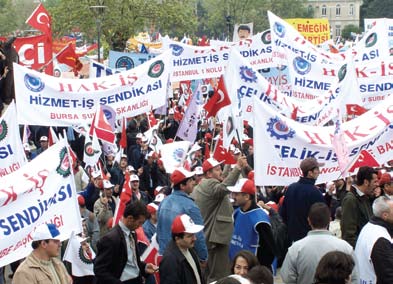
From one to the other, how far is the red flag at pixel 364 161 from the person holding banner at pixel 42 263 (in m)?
4.62

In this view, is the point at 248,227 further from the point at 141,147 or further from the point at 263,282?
the point at 141,147

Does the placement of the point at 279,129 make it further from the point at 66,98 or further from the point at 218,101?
the point at 66,98

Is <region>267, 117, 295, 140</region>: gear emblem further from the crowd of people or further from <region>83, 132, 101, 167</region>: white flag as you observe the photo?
<region>83, 132, 101, 167</region>: white flag

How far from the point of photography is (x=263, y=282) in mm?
6094

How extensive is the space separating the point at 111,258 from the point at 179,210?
935 mm

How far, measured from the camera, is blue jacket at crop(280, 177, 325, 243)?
943cm

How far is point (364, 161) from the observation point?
35.7 feet

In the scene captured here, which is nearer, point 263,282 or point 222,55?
point 263,282

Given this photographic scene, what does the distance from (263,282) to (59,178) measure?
11.2ft

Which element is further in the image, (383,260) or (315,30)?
(315,30)

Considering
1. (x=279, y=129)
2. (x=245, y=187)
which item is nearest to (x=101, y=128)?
(x=279, y=129)

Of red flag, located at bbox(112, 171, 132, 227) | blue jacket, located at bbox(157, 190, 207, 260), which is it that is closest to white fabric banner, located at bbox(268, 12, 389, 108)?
red flag, located at bbox(112, 171, 132, 227)

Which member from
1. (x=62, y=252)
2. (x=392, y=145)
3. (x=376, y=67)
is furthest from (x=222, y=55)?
(x=62, y=252)

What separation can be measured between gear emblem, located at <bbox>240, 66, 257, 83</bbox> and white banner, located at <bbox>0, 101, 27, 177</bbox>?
516 cm
